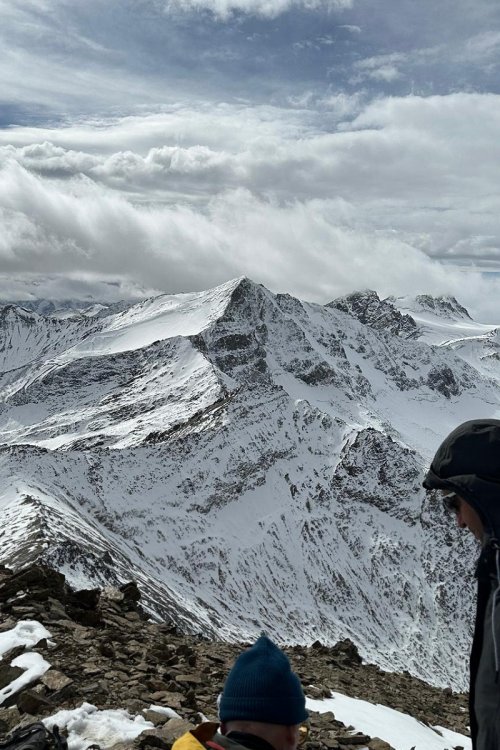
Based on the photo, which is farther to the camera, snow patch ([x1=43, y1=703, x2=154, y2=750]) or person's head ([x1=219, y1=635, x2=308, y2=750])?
snow patch ([x1=43, y1=703, x2=154, y2=750])

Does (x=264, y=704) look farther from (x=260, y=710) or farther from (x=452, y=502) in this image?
(x=452, y=502)

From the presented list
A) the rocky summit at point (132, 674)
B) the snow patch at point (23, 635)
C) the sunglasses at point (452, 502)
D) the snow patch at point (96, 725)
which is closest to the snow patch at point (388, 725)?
the rocky summit at point (132, 674)

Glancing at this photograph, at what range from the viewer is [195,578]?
140 m

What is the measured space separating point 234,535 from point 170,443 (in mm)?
32265

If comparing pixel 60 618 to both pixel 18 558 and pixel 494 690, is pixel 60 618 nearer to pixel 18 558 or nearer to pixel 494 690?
pixel 494 690

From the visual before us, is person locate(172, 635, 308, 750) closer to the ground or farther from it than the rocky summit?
farther from it

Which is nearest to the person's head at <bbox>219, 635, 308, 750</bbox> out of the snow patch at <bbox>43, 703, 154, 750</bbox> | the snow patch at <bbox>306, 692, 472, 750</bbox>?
the snow patch at <bbox>43, 703, 154, 750</bbox>

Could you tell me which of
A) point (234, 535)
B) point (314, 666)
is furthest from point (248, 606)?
point (314, 666)

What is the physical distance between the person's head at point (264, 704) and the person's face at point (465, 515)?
2016 millimetres

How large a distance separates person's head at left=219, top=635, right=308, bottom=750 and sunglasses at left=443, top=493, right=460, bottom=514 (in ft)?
6.73

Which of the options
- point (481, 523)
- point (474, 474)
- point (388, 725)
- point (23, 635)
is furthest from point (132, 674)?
point (474, 474)

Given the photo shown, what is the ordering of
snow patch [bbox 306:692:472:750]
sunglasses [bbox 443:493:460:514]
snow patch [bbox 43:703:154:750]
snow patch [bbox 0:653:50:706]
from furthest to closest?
snow patch [bbox 306:692:472:750]
snow patch [bbox 0:653:50:706]
snow patch [bbox 43:703:154:750]
sunglasses [bbox 443:493:460:514]

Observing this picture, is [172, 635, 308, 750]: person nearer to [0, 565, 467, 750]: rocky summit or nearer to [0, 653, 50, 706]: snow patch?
→ [0, 565, 467, 750]: rocky summit

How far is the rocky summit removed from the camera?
11148 mm
